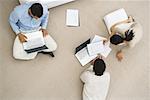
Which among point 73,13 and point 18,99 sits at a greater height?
point 73,13

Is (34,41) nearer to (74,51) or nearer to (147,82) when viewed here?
(74,51)

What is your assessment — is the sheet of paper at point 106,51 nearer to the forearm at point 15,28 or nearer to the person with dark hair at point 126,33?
the person with dark hair at point 126,33

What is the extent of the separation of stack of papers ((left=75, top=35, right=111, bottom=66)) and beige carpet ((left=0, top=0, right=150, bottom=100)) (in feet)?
0.19

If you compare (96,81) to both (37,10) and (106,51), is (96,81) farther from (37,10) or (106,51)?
(37,10)

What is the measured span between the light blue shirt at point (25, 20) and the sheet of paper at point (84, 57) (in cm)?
44

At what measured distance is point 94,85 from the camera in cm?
299

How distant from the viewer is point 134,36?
3117 millimetres

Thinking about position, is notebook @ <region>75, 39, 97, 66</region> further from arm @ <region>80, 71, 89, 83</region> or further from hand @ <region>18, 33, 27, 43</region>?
hand @ <region>18, 33, 27, 43</region>

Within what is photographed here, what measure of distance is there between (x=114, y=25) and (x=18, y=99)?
1187 mm

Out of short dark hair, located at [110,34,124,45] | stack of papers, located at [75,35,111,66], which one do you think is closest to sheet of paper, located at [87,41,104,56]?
stack of papers, located at [75,35,111,66]

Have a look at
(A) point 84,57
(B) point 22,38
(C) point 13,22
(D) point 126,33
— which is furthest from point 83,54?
(C) point 13,22

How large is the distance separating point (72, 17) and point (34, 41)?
0.51 meters

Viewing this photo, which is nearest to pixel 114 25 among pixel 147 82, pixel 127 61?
pixel 127 61

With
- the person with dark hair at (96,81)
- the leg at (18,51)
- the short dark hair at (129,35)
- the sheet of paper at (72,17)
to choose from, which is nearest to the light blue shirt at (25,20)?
the leg at (18,51)
